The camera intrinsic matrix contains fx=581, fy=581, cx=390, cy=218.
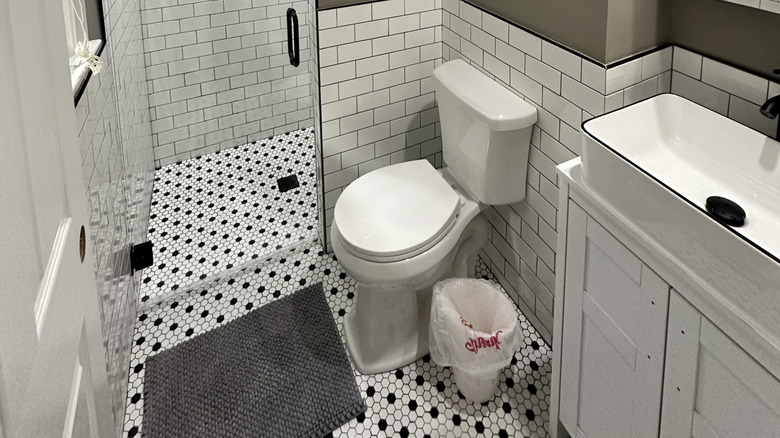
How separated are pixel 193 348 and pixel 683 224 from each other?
1712 millimetres

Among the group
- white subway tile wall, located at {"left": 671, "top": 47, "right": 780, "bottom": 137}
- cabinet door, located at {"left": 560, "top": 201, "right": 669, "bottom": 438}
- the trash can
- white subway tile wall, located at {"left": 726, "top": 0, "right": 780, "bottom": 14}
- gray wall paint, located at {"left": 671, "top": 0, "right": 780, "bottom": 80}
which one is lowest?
the trash can

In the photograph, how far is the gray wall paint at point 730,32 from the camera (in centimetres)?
131

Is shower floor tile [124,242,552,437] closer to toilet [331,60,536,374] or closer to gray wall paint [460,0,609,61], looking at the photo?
toilet [331,60,536,374]

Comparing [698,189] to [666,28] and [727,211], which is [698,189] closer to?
[727,211]

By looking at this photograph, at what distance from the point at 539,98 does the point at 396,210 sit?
571 mm

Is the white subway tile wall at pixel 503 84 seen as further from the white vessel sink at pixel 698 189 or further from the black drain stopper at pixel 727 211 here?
the black drain stopper at pixel 727 211

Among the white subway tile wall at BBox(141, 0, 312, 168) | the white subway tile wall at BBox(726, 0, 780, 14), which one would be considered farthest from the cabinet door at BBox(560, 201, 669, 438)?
the white subway tile wall at BBox(141, 0, 312, 168)

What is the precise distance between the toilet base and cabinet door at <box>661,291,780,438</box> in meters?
0.88

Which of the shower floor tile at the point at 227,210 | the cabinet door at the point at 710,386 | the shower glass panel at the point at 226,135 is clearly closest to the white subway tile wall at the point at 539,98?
the cabinet door at the point at 710,386

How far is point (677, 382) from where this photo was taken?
1.14m

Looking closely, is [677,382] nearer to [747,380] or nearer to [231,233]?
[747,380]

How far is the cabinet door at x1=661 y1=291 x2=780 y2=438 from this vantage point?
3.10 ft

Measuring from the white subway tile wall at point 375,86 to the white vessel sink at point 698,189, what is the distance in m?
1.13

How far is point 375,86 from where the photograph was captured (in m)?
2.31
